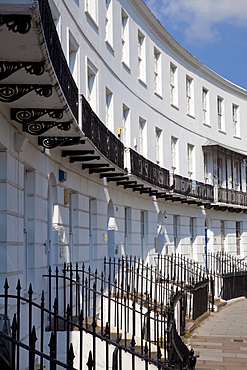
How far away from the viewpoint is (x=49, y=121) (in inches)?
379

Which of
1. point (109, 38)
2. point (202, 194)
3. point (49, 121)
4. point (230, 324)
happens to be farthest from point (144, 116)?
point (49, 121)

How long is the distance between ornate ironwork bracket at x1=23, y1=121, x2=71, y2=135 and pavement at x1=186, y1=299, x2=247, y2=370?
4917mm

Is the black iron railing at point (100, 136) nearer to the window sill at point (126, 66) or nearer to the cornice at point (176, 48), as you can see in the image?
the window sill at point (126, 66)

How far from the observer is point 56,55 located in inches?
331

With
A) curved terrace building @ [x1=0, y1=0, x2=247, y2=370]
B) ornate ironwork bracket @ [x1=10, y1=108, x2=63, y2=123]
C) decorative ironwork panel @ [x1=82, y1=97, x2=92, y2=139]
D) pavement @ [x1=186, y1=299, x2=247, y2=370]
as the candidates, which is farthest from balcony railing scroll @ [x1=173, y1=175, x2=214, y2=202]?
ornate ironwork bracket @ [x1=10, y1=108, x2=63, y2=123]

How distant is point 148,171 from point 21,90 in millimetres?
12093

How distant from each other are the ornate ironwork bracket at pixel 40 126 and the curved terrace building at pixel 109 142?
0.08 feet

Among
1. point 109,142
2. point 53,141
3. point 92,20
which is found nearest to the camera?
point 53,141

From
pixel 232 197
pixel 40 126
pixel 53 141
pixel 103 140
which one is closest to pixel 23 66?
pixel 40 126

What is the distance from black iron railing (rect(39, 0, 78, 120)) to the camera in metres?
6.79

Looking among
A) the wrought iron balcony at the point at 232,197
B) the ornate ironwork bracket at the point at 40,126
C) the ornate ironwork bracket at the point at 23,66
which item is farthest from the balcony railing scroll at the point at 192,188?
the ornate ironwork bracket at the point at 23,66

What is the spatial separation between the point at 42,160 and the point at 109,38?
300 inches

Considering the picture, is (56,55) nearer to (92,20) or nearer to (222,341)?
(92,20)

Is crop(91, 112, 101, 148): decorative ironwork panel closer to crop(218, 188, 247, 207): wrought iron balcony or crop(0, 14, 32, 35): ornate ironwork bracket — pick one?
crop(0, 14, 32, 35): ornate ironwork bracket
